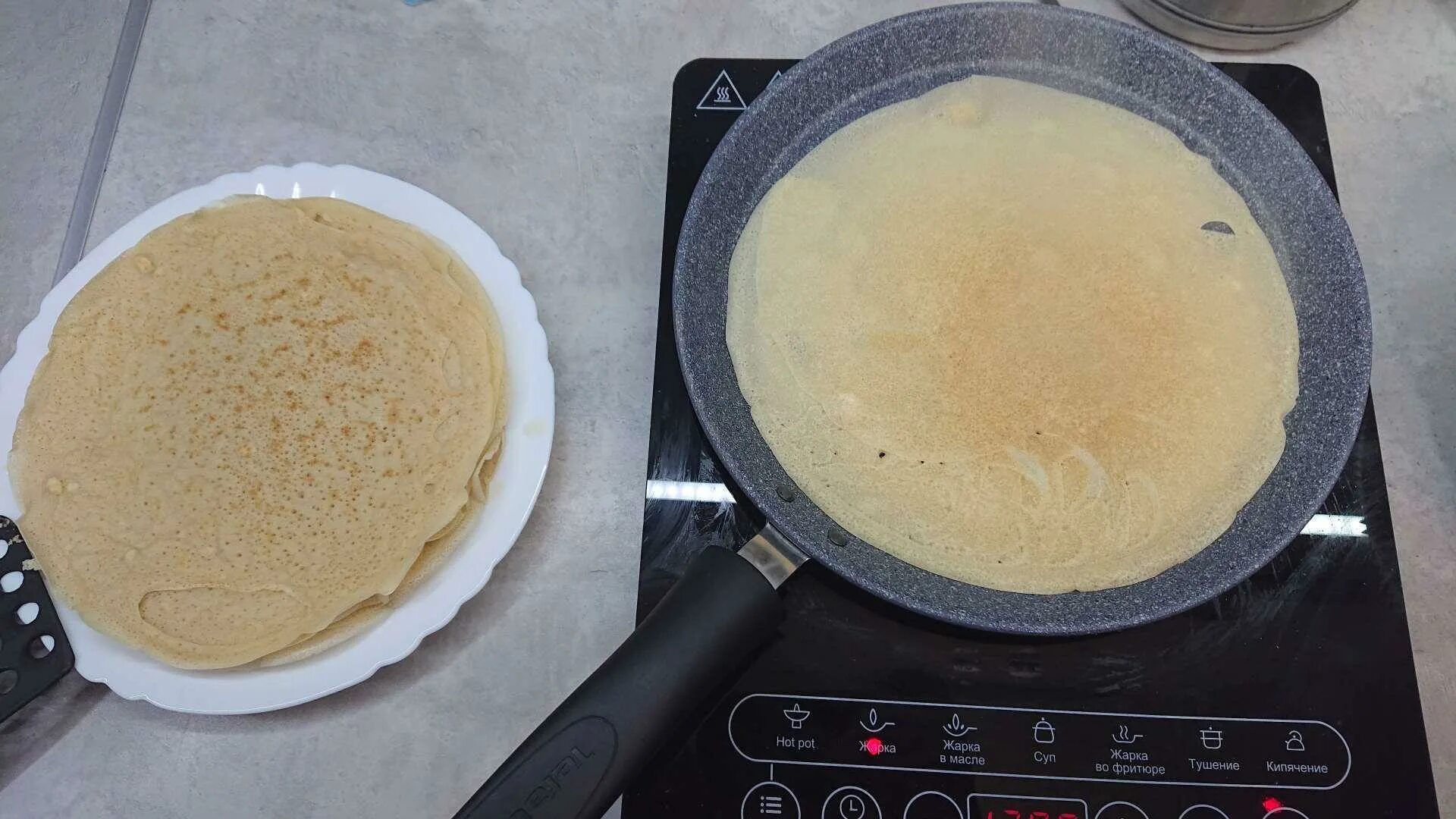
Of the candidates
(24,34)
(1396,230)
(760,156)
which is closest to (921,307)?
(760,156)

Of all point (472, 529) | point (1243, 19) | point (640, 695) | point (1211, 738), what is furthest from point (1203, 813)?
point (1243, 19)

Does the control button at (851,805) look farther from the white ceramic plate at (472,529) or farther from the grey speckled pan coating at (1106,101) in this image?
the white ceramic plate at (472,529)

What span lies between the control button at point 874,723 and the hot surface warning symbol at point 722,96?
630 mm

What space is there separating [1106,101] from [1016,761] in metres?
0.66

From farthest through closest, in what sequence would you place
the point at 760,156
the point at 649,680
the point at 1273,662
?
the point at 760,156 < the point at 1273,662 < the point at 649,680

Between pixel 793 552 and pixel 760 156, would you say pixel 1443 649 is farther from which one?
pixel 760 156

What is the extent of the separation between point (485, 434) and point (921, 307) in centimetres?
41

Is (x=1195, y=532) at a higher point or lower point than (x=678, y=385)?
lower

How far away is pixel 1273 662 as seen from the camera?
2.54ft

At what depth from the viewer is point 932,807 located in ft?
2.39

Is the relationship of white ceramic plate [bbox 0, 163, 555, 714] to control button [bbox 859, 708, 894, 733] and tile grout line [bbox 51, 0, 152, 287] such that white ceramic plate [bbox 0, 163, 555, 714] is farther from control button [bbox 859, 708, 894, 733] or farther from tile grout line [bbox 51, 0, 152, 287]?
control button [bbox 859, 708, 894, 733]

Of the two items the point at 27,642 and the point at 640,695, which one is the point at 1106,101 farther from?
the point at 27,642

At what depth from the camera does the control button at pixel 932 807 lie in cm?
72

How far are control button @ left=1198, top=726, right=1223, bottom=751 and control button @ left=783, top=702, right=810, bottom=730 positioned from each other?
0.32 m
